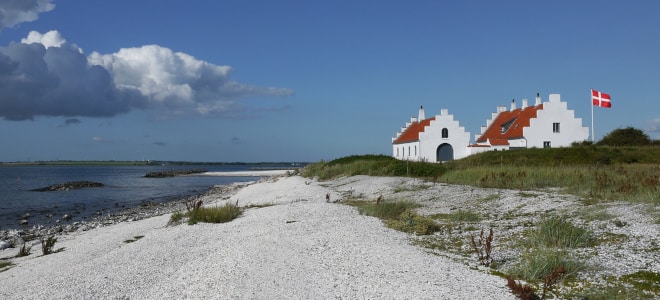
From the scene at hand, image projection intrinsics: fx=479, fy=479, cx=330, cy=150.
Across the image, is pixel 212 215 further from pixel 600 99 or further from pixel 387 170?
pixel 600 99

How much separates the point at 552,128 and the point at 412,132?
15.2 meters

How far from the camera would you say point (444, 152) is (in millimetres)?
50500

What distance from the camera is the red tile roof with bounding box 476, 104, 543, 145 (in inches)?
1896

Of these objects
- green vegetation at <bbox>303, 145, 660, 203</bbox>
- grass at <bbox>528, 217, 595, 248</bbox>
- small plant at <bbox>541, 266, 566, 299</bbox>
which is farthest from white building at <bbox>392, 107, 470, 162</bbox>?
small plant at <bbox>541, 266, 566, 299</bbox>

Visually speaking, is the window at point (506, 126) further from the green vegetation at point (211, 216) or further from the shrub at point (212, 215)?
the shrub at point (212, 215)

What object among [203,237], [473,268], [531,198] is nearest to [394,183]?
[531,198]

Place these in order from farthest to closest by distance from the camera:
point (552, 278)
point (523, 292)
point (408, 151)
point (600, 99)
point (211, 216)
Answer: point (408, 151)
point (600, 99)
point (211, 216)
point (552, 278)
point (523, 292)

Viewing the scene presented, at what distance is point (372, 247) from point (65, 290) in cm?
486

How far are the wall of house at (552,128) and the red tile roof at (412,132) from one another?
409 inches

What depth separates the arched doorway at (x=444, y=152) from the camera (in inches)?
1983

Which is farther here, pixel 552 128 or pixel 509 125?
pixel 509 125

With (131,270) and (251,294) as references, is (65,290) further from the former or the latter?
(251,294)


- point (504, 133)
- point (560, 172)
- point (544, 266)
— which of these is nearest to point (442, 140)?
point (504, 133)

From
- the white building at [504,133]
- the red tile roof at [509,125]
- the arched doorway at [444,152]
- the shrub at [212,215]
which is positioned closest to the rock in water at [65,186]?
the white building at [504,133]
